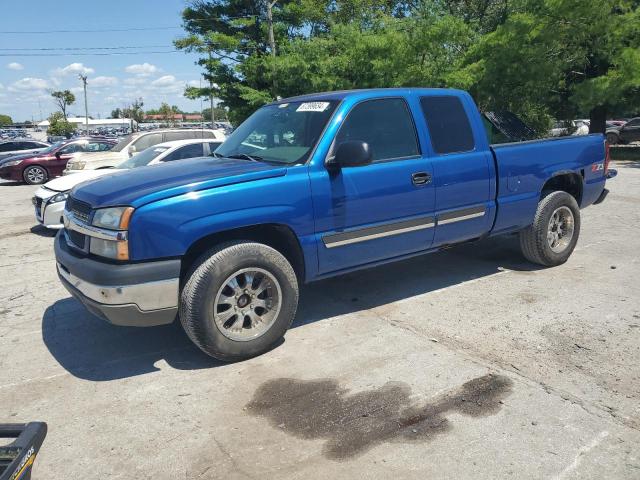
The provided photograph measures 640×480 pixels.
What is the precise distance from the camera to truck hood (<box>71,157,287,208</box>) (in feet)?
11.9

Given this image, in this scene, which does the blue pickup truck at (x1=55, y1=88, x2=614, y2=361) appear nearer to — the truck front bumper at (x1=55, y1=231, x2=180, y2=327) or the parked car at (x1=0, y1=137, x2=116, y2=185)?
the truck front bumper at (x1=55, y1=231, x2=180, y2=327)

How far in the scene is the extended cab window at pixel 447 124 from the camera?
193 inches

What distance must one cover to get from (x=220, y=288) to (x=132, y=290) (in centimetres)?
58

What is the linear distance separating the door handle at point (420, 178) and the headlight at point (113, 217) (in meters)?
2.35

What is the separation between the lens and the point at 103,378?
3.80 meters

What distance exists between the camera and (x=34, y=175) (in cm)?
1780

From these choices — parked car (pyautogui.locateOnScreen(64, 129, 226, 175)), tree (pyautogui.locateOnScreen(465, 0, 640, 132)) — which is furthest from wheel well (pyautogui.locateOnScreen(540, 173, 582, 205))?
tree (pyautogui.locateOnScreen(465, 0, 640, 132))

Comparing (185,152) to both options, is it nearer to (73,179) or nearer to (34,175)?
(73,179)

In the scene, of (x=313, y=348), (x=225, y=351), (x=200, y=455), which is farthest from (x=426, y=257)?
(x=200, y=455)

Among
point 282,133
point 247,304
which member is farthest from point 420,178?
point 247,304

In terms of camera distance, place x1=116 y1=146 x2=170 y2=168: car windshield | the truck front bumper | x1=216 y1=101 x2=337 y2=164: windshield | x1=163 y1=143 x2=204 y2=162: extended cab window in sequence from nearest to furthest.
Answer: the truck front bumper
x1=216 y1=101 x2=337 y2=164: windshield
x1=116 y1=146 x2=170 y2=168: car windshield
x1=163 y1=143 x2=204 y2=162: extended cab window

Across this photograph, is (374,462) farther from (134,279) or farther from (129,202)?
(129,202)

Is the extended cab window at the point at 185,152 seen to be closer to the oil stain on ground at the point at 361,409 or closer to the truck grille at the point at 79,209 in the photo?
the truck grille at the point at 79,209

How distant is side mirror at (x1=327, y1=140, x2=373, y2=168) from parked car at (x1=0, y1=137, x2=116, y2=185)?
50.6ft
